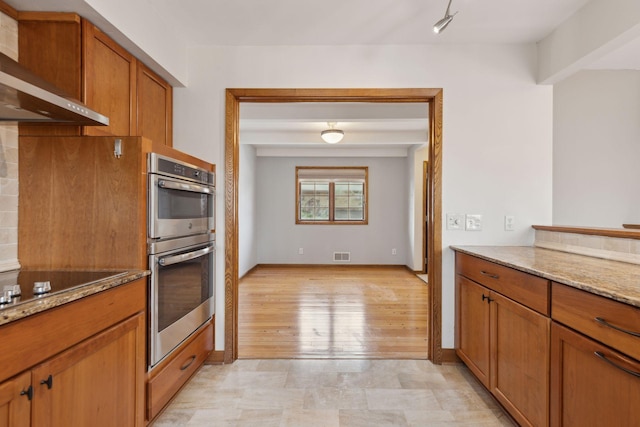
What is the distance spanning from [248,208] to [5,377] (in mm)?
5218

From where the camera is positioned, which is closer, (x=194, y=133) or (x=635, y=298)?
(x=635, y=298)

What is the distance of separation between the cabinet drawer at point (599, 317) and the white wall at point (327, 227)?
18.0 ft

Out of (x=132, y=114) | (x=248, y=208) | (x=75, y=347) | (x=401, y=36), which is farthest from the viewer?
(x=248, y=208)

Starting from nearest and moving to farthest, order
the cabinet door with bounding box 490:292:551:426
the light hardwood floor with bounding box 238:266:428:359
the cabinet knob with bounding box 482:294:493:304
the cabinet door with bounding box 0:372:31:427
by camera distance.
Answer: the cabinet door with bounding box 0:372:31:427 → the cabinet door with bounding box 490:292:551:426 → the cabinet knob with bounding box 482:294:493:304 → the light hardwood floor with bounding box 238:266:428:359

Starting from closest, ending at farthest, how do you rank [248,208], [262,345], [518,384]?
[518,384], [262,345], [248,208]

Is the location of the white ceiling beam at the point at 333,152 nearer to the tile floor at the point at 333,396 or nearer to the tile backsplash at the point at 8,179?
the tile floor at the point at 333,396

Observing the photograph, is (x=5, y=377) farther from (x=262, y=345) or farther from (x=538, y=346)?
(x=262, y=345)

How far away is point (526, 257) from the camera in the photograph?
2016 millimetres

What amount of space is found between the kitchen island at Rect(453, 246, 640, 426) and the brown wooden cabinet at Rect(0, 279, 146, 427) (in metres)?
1.81

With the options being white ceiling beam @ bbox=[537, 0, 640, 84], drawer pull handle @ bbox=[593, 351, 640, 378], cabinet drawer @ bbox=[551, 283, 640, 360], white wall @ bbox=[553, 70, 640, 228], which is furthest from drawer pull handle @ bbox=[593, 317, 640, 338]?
white wall @ bbox=[553, 70, 640, 228]

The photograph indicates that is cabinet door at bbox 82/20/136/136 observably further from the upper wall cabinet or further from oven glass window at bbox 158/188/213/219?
oven glass window at bbox 158/188/213/219

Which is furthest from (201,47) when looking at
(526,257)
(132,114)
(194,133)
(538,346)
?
(538,346)

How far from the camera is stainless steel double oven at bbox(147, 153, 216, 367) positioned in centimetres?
175

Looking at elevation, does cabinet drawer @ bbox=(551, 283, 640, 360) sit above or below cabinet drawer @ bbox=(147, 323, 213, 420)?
above
